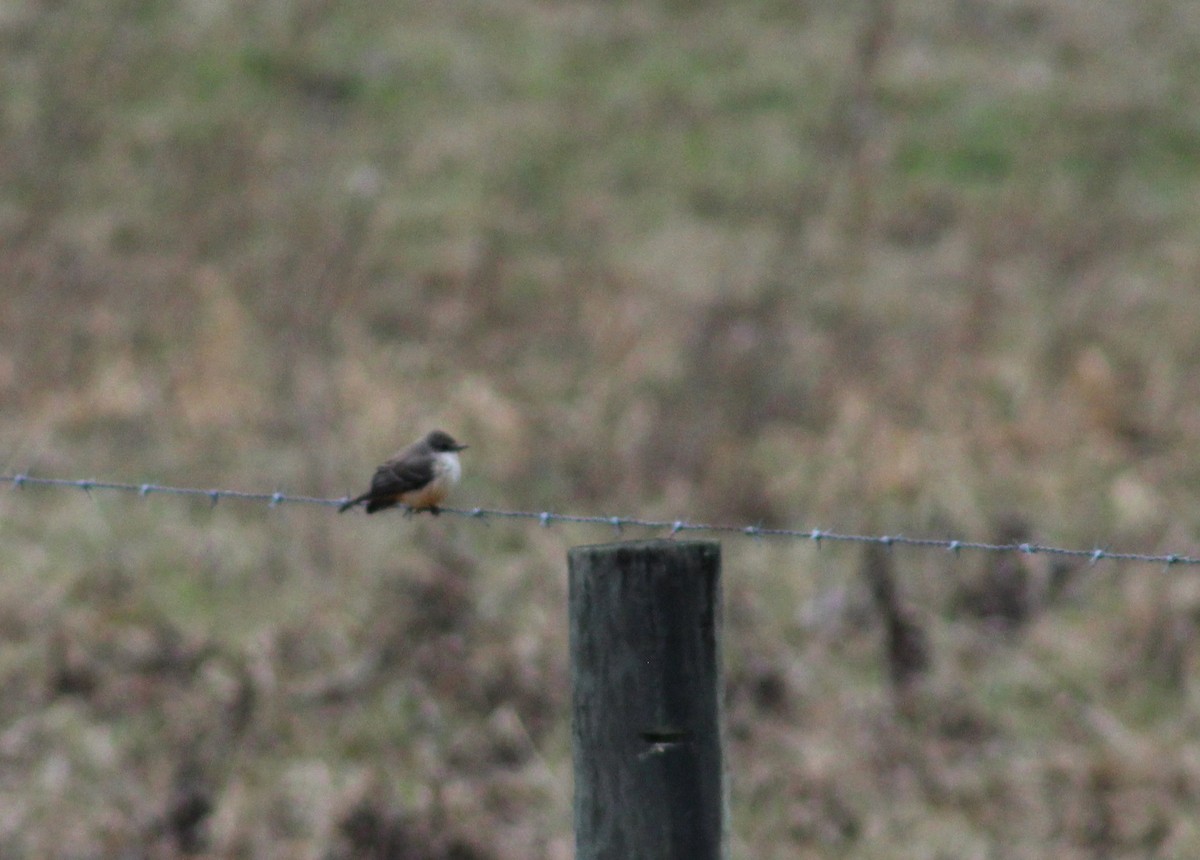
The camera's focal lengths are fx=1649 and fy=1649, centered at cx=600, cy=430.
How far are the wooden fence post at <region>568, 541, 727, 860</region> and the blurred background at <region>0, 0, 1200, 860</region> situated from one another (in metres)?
3.49

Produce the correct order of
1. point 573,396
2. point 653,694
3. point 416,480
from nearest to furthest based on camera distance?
point 653,694
point 416,480
point 573,396

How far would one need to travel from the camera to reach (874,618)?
23.9ft

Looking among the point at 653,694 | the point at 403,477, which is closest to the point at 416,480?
the point at 403,477

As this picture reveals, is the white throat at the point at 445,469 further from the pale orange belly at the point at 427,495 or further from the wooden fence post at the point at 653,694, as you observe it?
the wooden fence post at the point at 653,694

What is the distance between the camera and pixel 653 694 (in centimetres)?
252

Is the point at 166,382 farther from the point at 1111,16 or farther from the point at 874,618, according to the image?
the point at 1111,16

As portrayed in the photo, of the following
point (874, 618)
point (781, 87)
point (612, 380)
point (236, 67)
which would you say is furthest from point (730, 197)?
point (874, 618)

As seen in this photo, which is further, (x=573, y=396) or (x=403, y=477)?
(x=573, y=396)

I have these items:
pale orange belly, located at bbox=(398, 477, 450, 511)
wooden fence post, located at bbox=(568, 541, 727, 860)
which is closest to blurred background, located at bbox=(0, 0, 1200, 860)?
pale orange belly, located at bbox=(398, 477, 450, 511)

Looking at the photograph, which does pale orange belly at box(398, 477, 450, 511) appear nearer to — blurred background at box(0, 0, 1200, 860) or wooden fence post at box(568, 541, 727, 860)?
blurred background at box(0, 0, 1200, 860)

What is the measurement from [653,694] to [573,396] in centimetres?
710

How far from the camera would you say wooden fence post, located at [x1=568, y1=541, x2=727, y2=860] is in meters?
2.51

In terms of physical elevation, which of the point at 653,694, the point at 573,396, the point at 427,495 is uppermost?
the point at 573,396

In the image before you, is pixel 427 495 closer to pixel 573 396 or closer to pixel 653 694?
pixel 653 694
